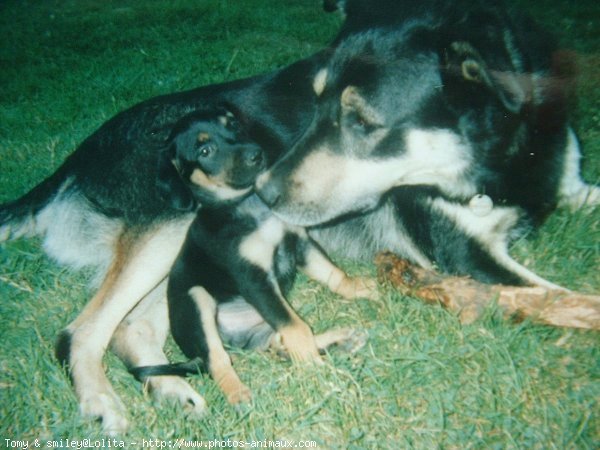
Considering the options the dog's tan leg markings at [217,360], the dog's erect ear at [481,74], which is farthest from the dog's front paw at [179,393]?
the dog's erect ear at [481,74]

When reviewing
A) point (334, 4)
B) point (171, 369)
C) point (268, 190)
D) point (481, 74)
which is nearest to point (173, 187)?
point (268, 190)

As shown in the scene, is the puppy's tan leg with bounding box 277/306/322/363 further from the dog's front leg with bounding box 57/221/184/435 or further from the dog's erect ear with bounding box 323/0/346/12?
the dog's erect ear with bounding box 323/0/346/12

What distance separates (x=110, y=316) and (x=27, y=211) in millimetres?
1134

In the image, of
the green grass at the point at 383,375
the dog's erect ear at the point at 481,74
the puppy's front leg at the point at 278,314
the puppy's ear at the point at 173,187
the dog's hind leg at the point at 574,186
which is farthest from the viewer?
the dog's hind leg at the point at 574,186

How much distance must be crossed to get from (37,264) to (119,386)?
1.26m

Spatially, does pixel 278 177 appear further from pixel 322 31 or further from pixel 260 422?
pixel 322 31

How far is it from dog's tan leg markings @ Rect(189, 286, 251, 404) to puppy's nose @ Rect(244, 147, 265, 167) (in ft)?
2.56

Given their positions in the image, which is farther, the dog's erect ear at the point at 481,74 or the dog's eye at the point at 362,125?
the dog's eye at the point at 362,125

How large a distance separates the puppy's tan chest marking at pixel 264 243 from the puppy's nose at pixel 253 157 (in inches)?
13.0

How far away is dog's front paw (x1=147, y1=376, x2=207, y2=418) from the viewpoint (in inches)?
80.3

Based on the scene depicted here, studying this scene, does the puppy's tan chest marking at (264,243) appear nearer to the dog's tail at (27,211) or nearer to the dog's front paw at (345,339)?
the dog's front paw at (345,339)

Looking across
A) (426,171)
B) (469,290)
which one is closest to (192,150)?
(426,171)

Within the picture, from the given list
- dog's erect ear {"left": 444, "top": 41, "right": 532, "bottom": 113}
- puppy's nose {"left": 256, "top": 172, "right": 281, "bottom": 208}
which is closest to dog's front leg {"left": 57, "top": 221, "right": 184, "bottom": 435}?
puppy's nose {"left": 256, "top": 172, "right": 281, "bottom": 208}

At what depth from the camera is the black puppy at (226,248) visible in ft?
8.02
